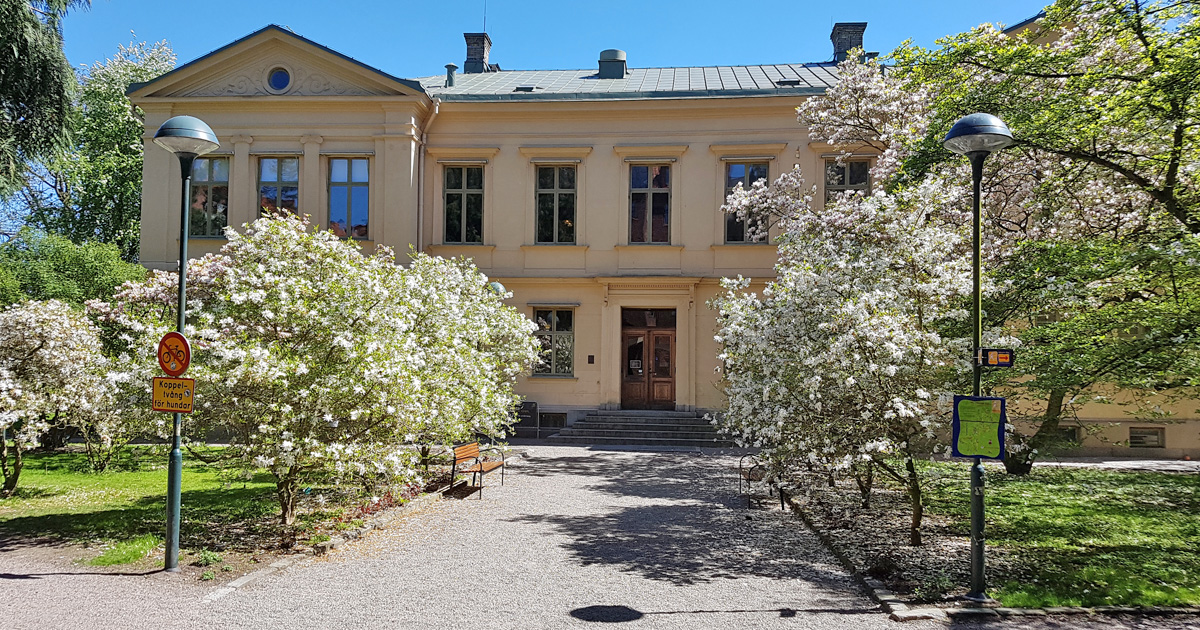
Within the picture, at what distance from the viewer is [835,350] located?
778cm

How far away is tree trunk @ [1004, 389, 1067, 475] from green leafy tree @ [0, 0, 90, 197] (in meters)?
20.5

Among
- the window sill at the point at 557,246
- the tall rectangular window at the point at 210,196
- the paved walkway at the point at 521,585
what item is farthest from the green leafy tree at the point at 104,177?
the paved walkway at the point at 521,585

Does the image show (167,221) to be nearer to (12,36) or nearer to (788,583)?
(12,36)

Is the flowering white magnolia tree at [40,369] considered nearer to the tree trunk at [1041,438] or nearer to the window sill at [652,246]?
the tree trunk at [1041,438]

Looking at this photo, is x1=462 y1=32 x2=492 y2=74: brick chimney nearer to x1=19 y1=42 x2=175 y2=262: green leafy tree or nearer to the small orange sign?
x1=19 y1=42 x2=175 y2=262: green leafy tree

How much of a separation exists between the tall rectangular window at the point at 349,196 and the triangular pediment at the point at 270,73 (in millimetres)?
2115

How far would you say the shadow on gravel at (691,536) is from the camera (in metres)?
7.66

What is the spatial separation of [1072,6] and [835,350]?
5948mm

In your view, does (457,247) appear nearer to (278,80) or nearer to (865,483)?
(278,80)

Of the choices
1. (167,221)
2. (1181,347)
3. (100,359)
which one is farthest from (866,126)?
(167,221)

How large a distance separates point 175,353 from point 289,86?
17503 millimetres

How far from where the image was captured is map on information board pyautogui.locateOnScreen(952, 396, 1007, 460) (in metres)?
6.73

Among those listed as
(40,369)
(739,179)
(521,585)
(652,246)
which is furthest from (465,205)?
(521,585)

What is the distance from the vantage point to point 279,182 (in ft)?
74.6
